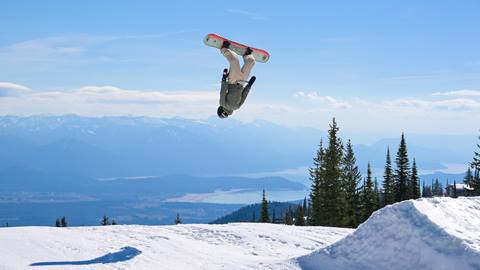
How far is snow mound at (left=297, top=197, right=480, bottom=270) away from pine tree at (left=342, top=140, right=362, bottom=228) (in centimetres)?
2731

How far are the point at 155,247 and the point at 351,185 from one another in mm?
31921

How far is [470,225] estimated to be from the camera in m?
15.2

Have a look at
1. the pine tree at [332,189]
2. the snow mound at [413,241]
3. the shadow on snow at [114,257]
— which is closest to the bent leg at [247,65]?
the snow mound at [413,241]

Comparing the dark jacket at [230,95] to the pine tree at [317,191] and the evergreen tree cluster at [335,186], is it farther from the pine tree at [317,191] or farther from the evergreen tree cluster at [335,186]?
the pine tree at [317,191]

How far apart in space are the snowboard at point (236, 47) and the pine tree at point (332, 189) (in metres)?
25.6

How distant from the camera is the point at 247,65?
17172mm

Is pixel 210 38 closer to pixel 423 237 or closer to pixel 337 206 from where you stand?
pixel 423 237

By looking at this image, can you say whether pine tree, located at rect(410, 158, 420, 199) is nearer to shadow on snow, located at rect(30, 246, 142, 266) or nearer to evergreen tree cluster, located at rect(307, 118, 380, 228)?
evergreen tree cluster, located at rect(307, 118, 380, 228)

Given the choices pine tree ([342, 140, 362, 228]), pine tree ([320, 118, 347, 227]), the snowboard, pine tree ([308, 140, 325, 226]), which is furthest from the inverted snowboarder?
pine tree ([342, 140, 362, 228])

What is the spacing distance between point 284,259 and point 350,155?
31810mm

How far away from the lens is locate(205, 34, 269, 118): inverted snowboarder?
55.3ft

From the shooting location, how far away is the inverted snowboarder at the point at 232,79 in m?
16.9

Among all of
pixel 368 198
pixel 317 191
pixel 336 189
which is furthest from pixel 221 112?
pixel 368 198

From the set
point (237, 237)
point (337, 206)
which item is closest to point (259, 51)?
point (237, 237)
